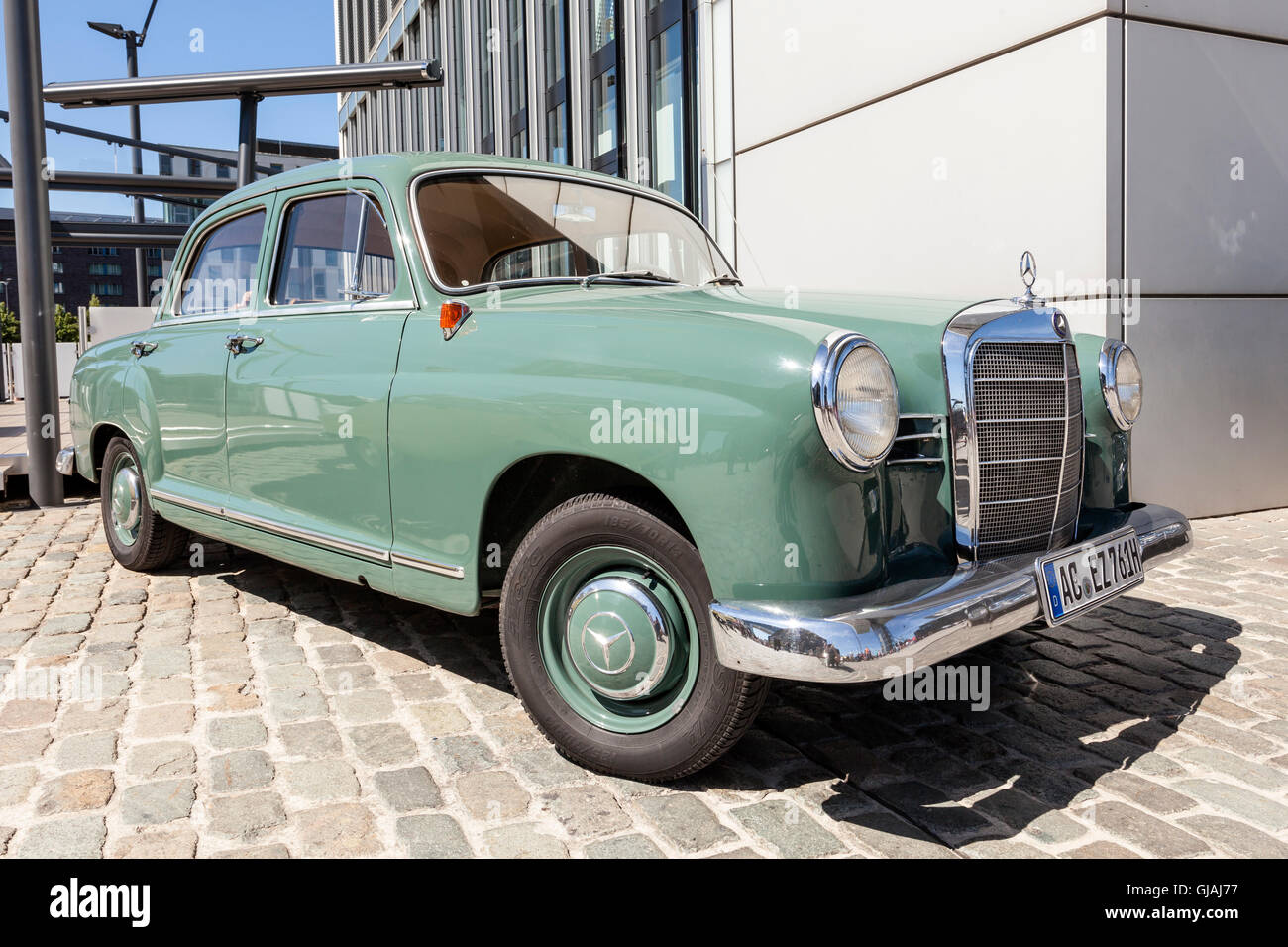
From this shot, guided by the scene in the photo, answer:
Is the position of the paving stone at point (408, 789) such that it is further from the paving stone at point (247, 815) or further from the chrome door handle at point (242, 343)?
the chrome door handle at point (242, 343)

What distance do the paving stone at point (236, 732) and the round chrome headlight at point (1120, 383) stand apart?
302 centimetres

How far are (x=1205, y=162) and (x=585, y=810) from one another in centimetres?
589

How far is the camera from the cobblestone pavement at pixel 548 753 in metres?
2.43

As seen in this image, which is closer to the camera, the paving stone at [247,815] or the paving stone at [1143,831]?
the paving stone at [1143,831]

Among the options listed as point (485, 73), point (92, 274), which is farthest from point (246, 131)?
point (92, 274)

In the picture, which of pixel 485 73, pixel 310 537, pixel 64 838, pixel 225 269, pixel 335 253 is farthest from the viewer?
pixel 485 73

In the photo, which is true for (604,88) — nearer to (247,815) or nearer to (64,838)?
(247,815)

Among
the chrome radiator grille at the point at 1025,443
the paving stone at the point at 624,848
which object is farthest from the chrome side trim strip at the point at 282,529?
the chrome radiator grille at the point at 1025,443

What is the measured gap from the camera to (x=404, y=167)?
355 cm

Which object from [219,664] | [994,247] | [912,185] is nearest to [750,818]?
[219,664]

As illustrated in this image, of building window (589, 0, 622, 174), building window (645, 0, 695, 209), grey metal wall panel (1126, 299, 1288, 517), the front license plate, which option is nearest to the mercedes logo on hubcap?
the front license plate
